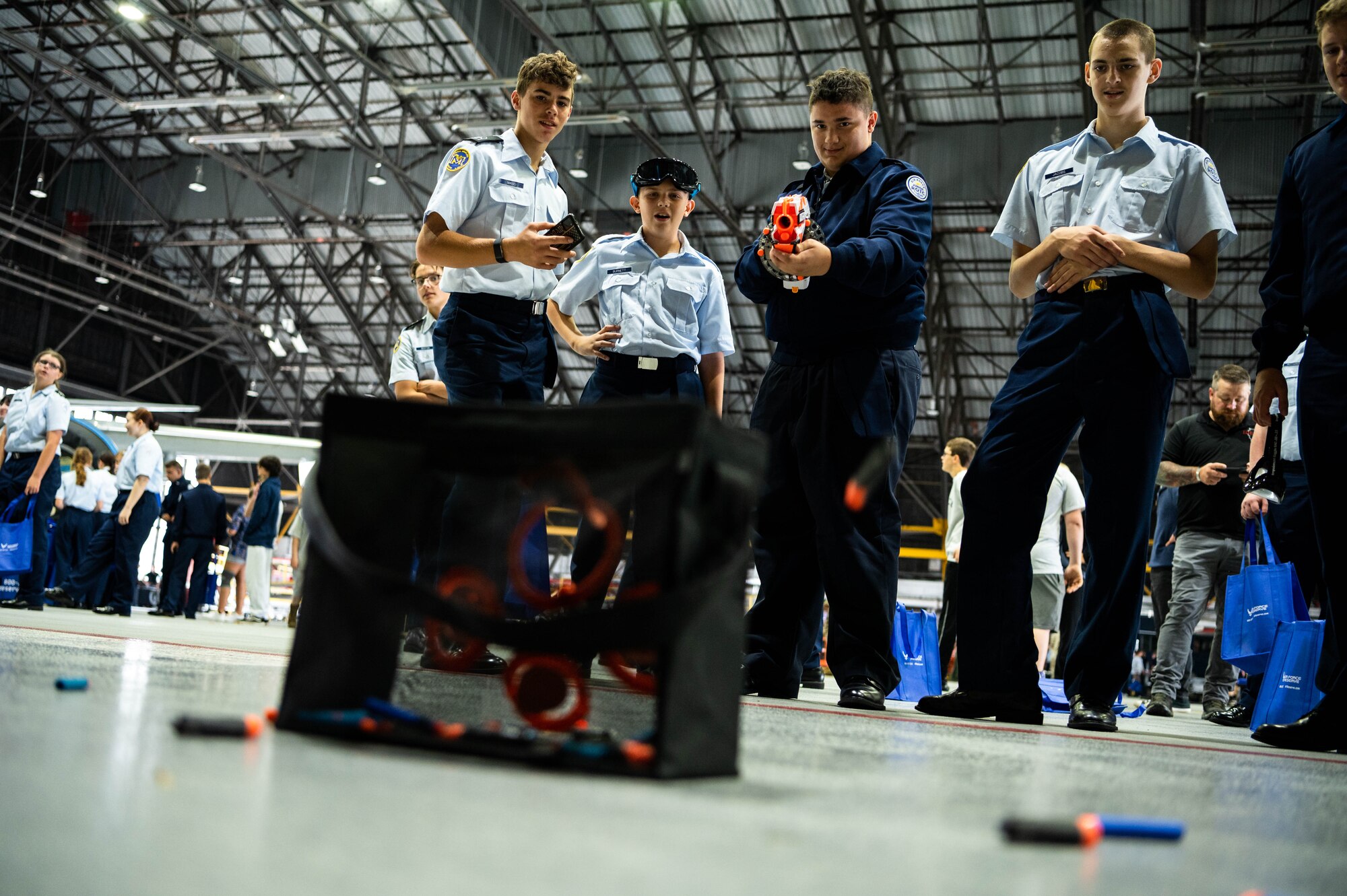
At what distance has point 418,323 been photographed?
5477mm

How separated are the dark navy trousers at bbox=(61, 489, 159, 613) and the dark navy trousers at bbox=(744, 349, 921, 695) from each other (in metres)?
6.94

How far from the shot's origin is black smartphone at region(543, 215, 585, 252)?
3.04 m

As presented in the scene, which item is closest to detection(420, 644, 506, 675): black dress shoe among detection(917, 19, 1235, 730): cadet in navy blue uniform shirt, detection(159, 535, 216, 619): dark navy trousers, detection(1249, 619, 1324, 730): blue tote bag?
detection(917, 19, 1235, 730): cadet in navy blue uniform shirt

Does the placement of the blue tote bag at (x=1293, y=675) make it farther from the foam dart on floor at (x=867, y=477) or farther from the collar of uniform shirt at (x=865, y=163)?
the foam dart on floor at (x=867, y=477)

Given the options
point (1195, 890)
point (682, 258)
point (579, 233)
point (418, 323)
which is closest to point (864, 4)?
point (418, 323)

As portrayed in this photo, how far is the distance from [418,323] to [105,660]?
340 centimetres

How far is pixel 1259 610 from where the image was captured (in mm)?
3957

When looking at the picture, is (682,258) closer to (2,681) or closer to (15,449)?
(2,681)

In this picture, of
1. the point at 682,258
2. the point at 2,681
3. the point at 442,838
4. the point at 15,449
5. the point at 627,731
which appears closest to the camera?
the point at 442,838

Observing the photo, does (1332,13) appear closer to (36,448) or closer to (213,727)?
(213,727)

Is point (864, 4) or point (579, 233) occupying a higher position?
point (864, 4)

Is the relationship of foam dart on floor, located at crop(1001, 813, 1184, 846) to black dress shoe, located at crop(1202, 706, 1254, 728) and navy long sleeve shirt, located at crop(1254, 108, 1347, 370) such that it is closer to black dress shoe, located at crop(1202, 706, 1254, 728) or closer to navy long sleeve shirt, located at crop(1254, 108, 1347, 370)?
navy long sleeve shirt, located at crop(1254, 108, 1347, 370)

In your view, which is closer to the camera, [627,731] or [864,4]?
[627,731]

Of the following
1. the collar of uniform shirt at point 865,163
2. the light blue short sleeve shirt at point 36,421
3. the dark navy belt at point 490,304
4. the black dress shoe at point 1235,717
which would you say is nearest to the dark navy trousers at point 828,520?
the collar of uniform shirt at point 865,163
